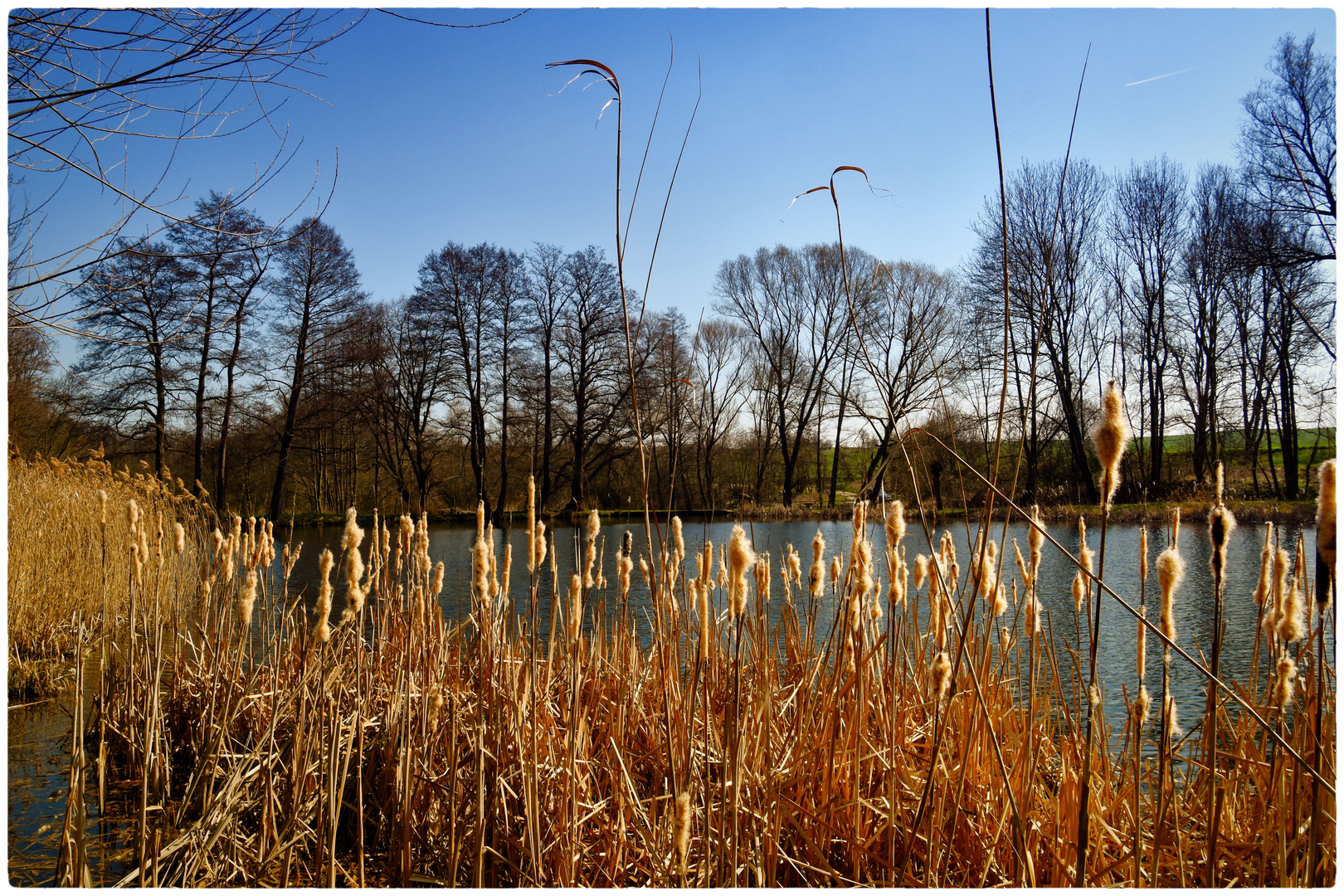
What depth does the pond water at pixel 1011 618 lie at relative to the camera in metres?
2.43

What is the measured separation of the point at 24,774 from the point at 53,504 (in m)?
3.37

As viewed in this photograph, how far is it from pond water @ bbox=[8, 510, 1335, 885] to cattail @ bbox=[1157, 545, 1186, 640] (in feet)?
0.43

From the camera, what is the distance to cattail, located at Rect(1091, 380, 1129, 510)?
0.93m

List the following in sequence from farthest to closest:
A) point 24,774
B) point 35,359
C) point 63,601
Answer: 1. point 63,601
2. point 35,359
3. point 24,774

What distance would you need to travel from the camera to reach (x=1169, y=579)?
1.04m

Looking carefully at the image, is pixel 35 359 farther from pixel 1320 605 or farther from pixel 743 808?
pixel 1320 605

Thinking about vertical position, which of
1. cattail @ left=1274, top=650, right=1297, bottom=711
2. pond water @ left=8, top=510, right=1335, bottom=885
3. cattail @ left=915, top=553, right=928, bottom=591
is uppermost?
cattail @ left=915, top=553, right=928, bottom=591

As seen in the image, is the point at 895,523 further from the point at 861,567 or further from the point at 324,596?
the point at 324,596

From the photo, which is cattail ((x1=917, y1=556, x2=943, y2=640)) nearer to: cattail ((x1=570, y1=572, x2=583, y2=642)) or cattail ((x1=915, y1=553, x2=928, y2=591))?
cattail ((x1=915, y1=553, x2=928, y2=591))

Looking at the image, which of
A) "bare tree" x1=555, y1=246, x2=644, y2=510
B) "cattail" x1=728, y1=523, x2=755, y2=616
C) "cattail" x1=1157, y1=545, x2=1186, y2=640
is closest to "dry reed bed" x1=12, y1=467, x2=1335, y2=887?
"cattail" x1=728, y1=523, x2=755, y2=616

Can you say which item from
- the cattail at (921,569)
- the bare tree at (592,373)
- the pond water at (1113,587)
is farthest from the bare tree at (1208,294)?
the bare tree at (592,373)

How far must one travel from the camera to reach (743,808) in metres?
1.63

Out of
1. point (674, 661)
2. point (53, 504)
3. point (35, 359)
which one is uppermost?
point (35, 359)

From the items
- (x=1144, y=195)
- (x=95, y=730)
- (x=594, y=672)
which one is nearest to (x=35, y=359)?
(x=95, y=730)
